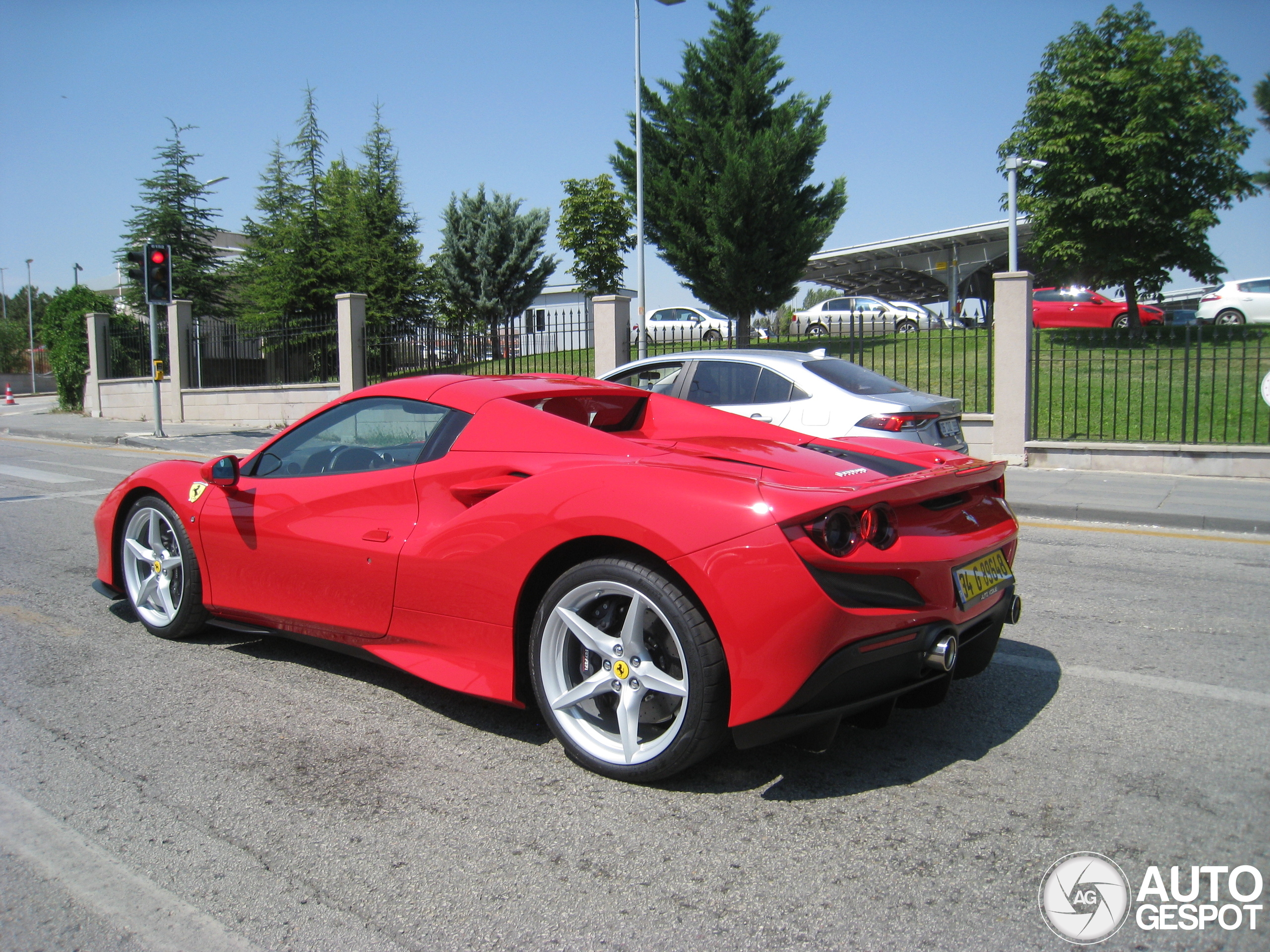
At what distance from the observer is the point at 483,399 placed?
3584 mm

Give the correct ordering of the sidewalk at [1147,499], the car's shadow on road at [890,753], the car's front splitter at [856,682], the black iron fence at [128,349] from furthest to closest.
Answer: the black iron fence at [128,349], the sidewalk at [1147,499], the car's shadow on road at [890,753], the car's front splitter at [856,682]

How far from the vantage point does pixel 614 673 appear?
9.65 feet

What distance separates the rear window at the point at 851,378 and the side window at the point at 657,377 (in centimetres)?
129

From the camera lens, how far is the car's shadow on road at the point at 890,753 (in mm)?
2973

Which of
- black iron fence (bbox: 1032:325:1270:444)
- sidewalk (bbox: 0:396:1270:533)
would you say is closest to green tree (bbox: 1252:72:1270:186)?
black iron fence (bbox: 1032:325:1270:444)

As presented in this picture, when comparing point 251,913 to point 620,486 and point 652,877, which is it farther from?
point 620,486

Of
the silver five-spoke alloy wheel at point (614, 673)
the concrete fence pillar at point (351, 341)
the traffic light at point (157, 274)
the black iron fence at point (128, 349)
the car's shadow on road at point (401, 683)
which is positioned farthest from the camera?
the black iron fence at point (128, 349)

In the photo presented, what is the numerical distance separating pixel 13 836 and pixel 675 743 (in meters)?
1.95

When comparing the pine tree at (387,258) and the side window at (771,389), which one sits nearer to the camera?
the side window at (771,389)

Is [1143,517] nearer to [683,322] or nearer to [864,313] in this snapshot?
[864,313]

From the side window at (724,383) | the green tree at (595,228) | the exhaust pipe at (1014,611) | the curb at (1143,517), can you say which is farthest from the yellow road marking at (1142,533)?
the green tree at (595,228)

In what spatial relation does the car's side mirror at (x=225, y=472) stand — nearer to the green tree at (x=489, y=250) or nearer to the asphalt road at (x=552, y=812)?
the asphalt road at (x=552, y=812)

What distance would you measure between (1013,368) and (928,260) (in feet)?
123

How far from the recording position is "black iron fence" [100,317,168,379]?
23969 mm
